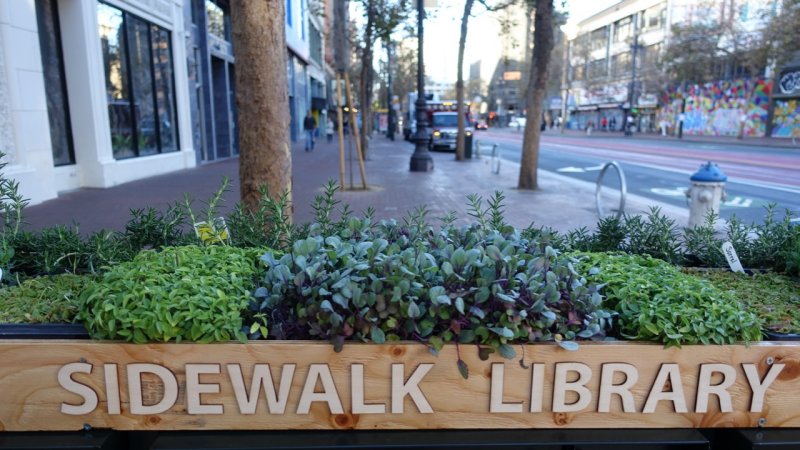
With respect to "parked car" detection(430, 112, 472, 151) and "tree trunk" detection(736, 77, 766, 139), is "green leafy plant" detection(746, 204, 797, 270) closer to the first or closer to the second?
"parked car" detection(430, 112, 472, 151)

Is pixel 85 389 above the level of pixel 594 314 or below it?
below

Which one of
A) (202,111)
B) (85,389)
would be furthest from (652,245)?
(202,111)

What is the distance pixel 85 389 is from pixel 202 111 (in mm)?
18135

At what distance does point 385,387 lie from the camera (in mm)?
1896

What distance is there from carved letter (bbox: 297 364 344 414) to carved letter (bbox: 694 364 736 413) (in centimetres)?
121

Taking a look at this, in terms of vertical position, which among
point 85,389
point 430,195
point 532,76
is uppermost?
point 532,76

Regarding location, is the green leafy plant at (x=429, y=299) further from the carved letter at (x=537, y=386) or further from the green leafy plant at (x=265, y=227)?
the green leafy plant at (x=265, y=227)

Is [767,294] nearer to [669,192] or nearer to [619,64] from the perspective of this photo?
[669,192]

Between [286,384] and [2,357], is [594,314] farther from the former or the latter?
[2,357]

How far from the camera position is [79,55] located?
11.1 meters

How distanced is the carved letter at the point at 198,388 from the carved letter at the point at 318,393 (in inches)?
10.9

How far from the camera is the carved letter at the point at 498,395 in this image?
1.89 metres

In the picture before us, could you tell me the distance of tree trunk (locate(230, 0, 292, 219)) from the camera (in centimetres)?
376

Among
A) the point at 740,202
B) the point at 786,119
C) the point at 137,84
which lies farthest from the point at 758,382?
the point at 786,119
